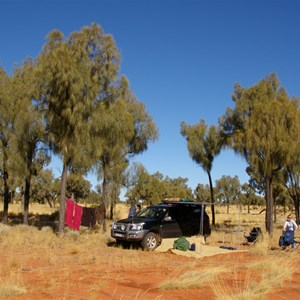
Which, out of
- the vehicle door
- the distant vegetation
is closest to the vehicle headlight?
the vehicle door

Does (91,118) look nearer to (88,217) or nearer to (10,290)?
(88,217)

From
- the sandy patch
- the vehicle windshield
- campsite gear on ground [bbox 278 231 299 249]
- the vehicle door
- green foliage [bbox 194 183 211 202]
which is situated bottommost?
the sandy patch

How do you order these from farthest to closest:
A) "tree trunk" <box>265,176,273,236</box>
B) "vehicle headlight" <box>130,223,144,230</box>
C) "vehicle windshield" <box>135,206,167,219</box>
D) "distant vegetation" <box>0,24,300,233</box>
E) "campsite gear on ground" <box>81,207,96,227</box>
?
"campsite gear on ground" <box>81,207,96,227</box>
"tree trunk" <box>265,176,273,236</box>
"distant vegetation" <box>0,24,300,233</box>
"vehicle windshield" <box>135,206,167,219</box>
"vehicle headlight" <box>130,223,144,230</box>

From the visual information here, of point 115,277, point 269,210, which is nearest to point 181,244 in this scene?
point 115,277

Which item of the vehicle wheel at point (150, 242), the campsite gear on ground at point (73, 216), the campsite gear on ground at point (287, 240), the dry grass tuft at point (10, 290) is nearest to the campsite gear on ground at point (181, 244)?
the vehicle wheel at point (150, 242)

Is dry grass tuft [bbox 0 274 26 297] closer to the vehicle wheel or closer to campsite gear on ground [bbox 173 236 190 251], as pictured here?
the vehicle wheel

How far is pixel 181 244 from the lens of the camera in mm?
15438

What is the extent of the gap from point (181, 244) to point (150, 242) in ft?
4.14

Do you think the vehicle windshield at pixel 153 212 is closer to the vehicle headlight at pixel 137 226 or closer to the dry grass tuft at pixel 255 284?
the vehicle headlight at pixel 137 226

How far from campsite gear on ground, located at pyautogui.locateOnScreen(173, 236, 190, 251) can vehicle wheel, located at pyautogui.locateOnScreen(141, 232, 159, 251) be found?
33.0 inches

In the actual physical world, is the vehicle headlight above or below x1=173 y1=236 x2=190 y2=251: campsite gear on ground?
A: above

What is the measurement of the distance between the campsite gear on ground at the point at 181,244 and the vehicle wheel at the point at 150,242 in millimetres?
839

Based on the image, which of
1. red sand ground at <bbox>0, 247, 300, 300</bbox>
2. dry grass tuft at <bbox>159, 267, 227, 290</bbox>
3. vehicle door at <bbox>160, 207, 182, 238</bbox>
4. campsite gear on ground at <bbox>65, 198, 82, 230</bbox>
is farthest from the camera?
campsite gear on ground at <bbox>65, 198, 82, 230</bbox>

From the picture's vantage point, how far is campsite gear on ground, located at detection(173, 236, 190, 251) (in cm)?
1541
